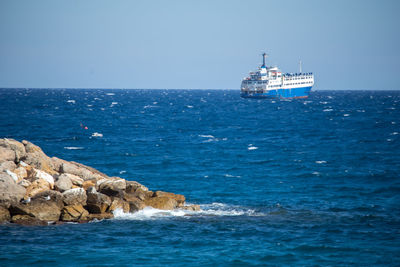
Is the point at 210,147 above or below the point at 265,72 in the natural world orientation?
below

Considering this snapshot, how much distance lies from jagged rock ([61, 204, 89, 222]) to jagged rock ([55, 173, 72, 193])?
64.5 inches

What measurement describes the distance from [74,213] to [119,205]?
2525mm

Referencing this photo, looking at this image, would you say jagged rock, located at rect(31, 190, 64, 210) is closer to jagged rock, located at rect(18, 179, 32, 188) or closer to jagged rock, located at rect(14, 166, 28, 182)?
jagged rock, located at rect(18, 179, 32, 188)

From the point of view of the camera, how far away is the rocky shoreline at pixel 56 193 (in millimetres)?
22688

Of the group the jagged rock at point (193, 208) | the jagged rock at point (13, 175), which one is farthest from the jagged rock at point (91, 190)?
the jagged rock at point (193, 208)

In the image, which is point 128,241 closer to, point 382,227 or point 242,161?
point 382,227

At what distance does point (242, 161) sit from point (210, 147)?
9914 mm

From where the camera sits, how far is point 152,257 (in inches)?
725

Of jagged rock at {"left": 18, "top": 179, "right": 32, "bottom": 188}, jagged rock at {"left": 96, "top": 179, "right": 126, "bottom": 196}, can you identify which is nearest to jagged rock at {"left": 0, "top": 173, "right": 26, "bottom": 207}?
jagged rock at {"left": 18, "top": 179, "right": 32, "bottom": 188}

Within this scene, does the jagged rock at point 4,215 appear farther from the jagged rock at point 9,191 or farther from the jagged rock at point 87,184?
the jagged rock at point 87,184

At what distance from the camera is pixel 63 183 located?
25.0m

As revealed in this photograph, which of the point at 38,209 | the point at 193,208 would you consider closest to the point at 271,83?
the point at 193,208

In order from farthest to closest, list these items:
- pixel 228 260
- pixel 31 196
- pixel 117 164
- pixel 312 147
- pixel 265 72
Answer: pixel 265 72
pixel 312 147
pixel 117 164
pixel 31 196
pixel 228 260

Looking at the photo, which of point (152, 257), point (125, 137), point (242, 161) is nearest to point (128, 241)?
point (152, 257)
